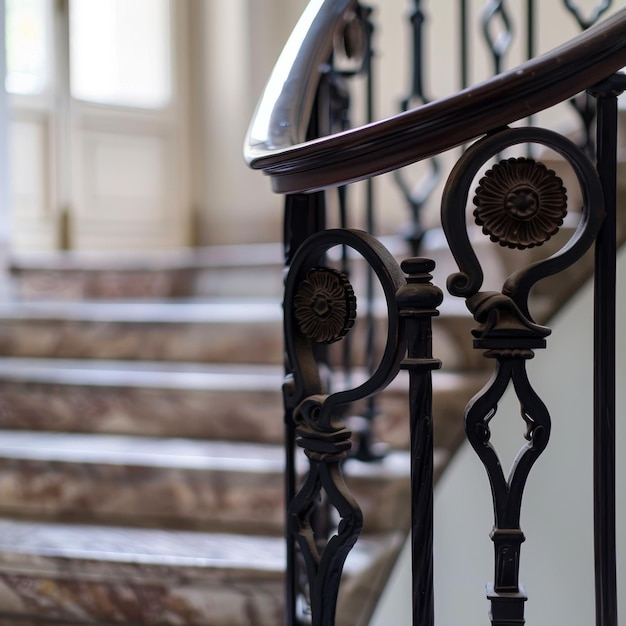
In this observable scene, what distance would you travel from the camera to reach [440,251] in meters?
1.92

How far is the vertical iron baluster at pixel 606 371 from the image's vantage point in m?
0.82

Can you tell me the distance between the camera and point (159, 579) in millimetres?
1547

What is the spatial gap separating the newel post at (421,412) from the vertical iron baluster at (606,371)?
174mm

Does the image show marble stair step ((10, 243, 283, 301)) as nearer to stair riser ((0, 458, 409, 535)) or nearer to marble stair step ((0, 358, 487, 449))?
marble stair step ((0, 358, 487, 449))

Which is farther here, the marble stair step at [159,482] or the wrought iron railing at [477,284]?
the marble stair step at [159,482]

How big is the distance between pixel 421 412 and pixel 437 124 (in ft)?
1.04

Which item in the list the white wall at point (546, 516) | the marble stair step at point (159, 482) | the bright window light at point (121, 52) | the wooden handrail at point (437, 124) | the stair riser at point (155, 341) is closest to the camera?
the wooden handrail at point (437, 124)

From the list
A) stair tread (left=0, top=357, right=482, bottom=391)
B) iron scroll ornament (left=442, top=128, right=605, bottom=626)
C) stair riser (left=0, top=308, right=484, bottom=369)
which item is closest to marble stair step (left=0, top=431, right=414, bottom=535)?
stair tread (left=0, top=357, right=482, bottom=391)

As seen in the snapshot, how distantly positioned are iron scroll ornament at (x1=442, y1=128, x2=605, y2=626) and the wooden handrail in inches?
1.3

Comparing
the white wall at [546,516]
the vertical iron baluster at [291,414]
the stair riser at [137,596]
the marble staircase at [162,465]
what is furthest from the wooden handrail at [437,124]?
the stair riser at [137,596]

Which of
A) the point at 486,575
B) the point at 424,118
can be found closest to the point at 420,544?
the point at 424,118

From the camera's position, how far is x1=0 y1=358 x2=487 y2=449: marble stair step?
1.94 metres

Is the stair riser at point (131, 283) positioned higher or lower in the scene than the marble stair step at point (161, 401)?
higher

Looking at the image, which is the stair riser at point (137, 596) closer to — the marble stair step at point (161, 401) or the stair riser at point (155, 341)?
the marble stair step at point (161, 401)
